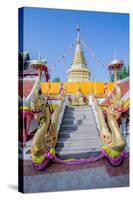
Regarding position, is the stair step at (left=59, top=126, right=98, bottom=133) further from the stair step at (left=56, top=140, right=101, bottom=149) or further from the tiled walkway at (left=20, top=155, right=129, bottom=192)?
the tiled walkway at (left=20, top=155, right=129, bottom=192)

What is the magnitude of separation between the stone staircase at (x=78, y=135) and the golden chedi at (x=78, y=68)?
54cm

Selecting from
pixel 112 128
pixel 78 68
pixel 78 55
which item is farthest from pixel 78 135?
pixel 78 55

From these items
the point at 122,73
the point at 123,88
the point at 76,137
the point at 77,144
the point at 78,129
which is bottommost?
the point at 77,144

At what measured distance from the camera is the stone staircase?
8.26m

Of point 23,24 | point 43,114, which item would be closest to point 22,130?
point 43,114

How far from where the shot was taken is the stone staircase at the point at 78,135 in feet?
27.1

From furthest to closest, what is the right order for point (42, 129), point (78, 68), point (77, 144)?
point (78, 68) < point (77, 144) < point (42, 129)

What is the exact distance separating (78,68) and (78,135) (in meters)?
1.23

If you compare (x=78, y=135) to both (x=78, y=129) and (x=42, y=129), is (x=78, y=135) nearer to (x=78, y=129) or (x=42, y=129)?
(x=78, y=129)

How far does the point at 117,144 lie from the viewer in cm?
862

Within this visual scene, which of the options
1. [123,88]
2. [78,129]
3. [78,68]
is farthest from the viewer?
[123,88]

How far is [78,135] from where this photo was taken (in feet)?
27.5

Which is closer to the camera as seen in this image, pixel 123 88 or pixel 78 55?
pixel 78 55

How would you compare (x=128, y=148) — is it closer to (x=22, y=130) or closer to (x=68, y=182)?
(x=68, y=182)
